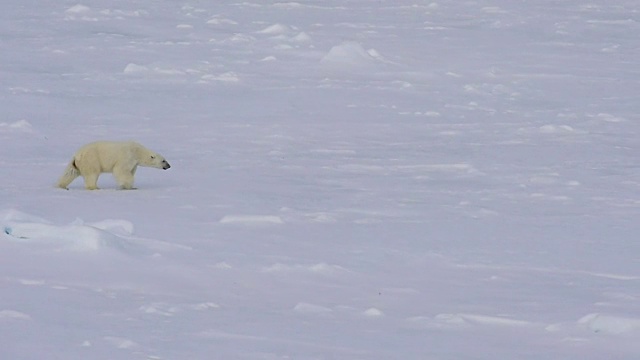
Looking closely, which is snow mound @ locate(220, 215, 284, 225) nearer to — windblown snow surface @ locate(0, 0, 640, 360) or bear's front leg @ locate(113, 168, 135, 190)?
windblown snow surface @ locate(0, 0, 640, 360)

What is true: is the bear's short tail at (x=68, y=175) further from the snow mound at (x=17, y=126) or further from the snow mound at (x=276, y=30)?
the snow mound at (x=276, y=30)

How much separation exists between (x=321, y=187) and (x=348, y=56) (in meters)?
6.55

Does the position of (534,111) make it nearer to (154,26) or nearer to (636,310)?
(154,26)

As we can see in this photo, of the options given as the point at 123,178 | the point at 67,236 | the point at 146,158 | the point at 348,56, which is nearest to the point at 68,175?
the point at 123,178

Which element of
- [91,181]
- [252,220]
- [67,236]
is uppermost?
[67,236]

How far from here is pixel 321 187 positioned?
785cm

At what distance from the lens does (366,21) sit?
1750 centimetres

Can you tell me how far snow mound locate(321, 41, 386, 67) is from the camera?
14.2 metres

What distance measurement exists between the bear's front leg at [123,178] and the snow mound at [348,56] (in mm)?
6823

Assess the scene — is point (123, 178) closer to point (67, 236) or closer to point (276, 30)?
point (67, 236)

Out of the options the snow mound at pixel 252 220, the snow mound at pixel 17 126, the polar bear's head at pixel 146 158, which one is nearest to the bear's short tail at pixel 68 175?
the polar bear's head at pixel 146 158

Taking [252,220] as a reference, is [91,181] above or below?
below

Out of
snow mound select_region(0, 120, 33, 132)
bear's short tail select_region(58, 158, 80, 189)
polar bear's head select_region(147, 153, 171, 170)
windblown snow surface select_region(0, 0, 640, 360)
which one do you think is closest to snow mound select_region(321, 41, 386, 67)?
windblown snow surface select_region(0, 0, 640, 360)

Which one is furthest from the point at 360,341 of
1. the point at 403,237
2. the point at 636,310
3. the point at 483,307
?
the point at 403,237
